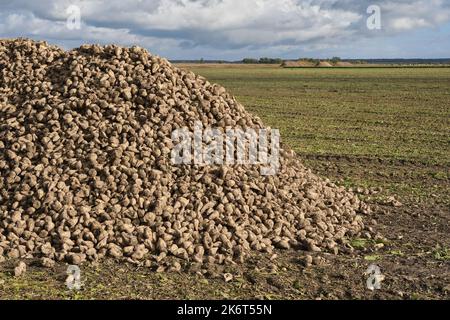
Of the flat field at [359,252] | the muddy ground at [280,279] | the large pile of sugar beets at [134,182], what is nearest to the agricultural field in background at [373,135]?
the flat field at [359,252]

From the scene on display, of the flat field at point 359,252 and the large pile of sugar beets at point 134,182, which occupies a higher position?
the large pile of sugar beets at point 134,182

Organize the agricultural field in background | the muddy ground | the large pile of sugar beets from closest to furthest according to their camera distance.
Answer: the muddy ground, the large pile of sugar beets, the agricultural field in background

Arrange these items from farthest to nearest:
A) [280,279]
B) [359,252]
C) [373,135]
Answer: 1. [373,135]
2. [359,252]
3. [280,279]

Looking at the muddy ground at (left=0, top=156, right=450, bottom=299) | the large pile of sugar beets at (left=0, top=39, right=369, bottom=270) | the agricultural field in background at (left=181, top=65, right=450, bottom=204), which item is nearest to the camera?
the muddy ground at (left=0, top=156, right=450, bottom=299)

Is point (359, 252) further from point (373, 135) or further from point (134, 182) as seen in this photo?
point (373, 135)

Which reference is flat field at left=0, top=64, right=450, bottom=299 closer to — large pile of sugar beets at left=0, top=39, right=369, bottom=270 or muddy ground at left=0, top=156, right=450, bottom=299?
muddy ground at left=0, top=156, right=450, bottom=299

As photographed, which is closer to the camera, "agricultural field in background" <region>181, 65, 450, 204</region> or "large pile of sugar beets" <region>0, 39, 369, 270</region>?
"large pile of sugar beets" <region>0, 39, 369, 270</region>

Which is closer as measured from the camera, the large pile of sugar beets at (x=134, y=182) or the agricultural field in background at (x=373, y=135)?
the large pile of sugar beets at (x=134, y=182)

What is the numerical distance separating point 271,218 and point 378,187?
12.4 ft

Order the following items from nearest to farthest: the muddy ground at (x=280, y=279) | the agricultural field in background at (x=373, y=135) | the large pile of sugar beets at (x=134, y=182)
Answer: the muddy ground at (x=280, y=279) < the large pile of sugar beets at (x=134, y=182) < the agricultural field in background at (x=373, y=135)

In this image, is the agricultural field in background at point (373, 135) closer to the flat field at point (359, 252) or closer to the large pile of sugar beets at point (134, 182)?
the flat field at point (359, 252)

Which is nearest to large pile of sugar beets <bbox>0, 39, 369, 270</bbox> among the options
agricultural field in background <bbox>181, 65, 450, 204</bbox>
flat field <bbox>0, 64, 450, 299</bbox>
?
flat field <bbox>0, 64, 450, 299</bbox>

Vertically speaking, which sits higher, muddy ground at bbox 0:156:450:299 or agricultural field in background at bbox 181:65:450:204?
agricultural field in background at bbox 181:65:450:204

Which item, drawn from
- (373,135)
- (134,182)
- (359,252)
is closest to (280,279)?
(359,252)
